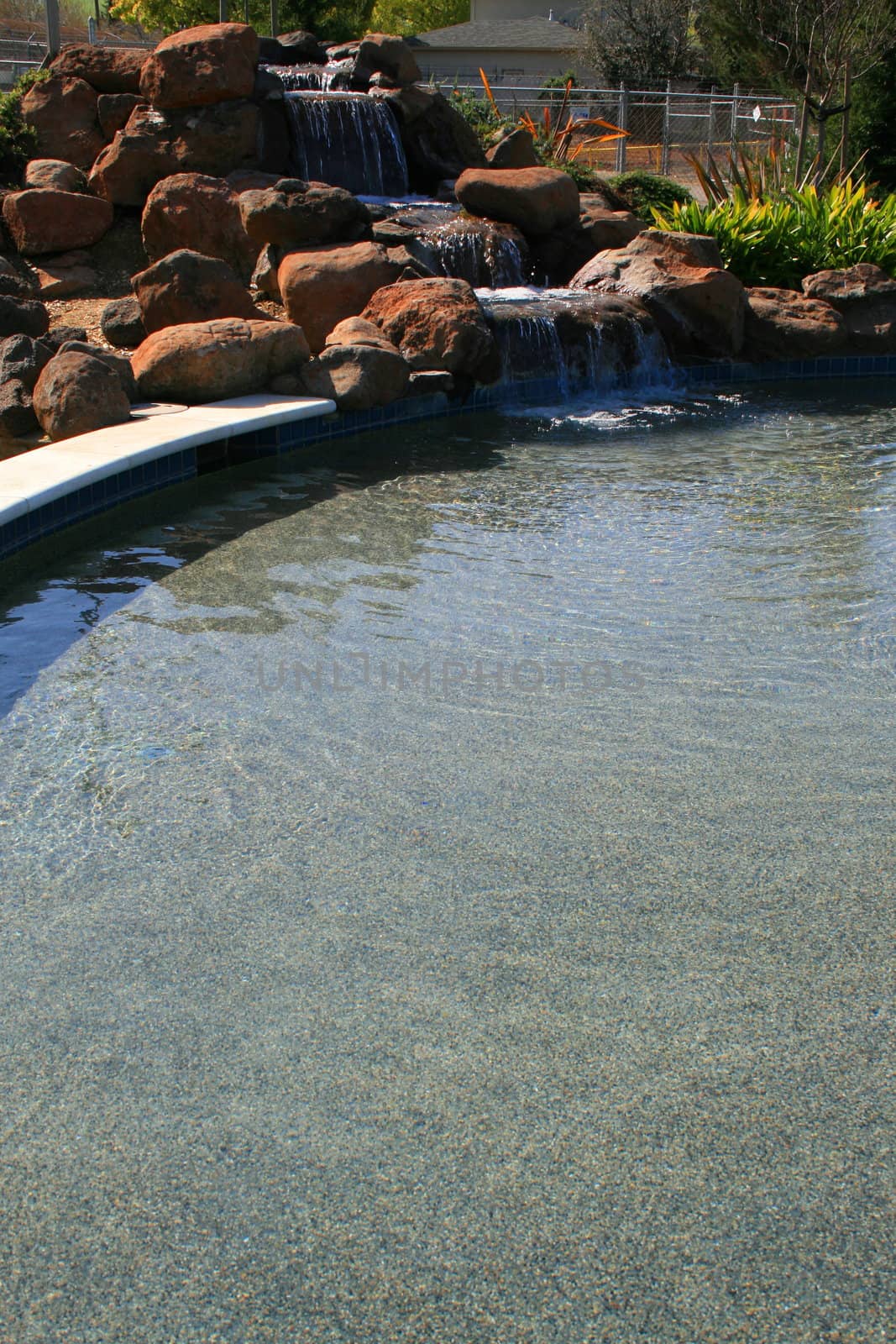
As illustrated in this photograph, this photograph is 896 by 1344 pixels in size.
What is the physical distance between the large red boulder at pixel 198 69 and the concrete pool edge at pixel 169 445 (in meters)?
5.68

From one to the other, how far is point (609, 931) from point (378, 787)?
37.3 inches

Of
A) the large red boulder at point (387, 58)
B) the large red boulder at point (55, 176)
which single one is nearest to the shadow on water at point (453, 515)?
the large red boulder at point (55, 176)

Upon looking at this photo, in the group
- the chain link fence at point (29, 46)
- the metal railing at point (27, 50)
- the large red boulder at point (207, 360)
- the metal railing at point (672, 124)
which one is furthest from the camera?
the metal railing at point (672, 124)

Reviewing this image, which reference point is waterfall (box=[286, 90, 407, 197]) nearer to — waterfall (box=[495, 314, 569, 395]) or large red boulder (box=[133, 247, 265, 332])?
waterfall (box=[495, 314, 569, 395])

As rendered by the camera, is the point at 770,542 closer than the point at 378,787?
No

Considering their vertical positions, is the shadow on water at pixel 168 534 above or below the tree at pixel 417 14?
below

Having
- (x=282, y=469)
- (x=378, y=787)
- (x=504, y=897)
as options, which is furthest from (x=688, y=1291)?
(x=282, y=469)

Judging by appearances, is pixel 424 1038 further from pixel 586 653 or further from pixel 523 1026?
pixel 586 653

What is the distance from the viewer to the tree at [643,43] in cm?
3203

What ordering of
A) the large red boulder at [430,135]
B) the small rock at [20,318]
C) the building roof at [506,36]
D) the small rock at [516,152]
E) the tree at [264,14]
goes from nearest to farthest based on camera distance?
the small rock at [20,318]
the small rock at [516,152]
the large red boulder at [430,135]
the tree at [264,14]
the building roof at [506,36]

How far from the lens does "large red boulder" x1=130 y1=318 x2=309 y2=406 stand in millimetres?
7957

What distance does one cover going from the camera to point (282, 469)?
25.1 feet

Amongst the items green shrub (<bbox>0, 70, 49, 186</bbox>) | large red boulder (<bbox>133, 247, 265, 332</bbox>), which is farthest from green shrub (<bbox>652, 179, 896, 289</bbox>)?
green shrub (<bbox>0, 70, 49, 186</bbox>)

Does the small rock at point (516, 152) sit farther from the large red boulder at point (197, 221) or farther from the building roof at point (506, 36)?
the building roof at point (506, 36)
